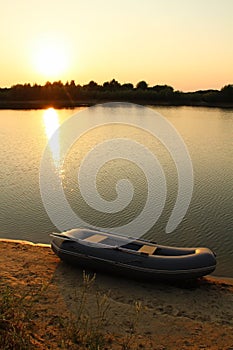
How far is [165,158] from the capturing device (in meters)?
18.5

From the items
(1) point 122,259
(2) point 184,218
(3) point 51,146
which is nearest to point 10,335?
(1) point 122,259

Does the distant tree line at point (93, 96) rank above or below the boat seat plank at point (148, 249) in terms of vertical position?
above

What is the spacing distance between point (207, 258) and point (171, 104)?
195 ft

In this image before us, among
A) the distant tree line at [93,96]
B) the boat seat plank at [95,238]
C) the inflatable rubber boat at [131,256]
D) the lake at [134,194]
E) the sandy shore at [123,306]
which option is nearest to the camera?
the sandy shore at [123,306]

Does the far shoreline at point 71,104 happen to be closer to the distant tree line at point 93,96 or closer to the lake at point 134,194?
the distant tree line at point 93,96

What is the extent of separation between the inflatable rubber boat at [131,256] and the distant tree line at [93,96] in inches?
2210

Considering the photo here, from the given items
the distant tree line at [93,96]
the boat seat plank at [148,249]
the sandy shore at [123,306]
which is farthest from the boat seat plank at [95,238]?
the distant tree line at [93,96]

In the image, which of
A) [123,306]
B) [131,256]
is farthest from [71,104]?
[123,306]

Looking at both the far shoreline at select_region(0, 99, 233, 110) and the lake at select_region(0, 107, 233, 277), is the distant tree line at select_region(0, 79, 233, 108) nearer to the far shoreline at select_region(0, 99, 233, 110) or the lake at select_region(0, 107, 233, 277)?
the far shoreline at select_region(0, 99, 233, 110)

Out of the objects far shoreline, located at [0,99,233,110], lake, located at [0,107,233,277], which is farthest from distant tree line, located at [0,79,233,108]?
lake, located at [0,107,233,277]

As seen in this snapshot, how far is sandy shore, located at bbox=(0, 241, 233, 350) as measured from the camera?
15.9 feet

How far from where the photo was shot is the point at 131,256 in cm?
678

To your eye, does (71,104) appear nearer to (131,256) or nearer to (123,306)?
(131,256)

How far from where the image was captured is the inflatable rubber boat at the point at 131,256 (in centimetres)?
658
